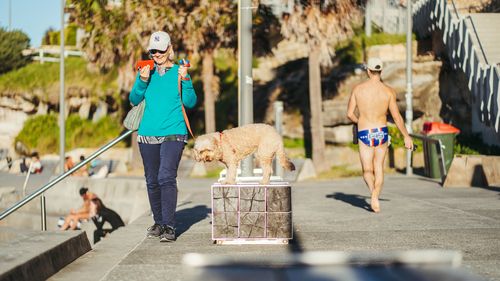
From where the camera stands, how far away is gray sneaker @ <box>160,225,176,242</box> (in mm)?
7770

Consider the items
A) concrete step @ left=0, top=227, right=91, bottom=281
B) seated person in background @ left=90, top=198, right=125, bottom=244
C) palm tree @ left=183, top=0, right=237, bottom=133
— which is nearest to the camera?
concrete step @ left=0, top=227, right=91, bottom=281

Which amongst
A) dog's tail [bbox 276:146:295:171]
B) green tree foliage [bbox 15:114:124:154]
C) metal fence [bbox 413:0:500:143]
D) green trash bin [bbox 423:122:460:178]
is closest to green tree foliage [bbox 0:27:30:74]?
green tree foliage [bbox 15:114:124:154]

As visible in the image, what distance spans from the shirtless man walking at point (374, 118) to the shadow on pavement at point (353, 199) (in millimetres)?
1056

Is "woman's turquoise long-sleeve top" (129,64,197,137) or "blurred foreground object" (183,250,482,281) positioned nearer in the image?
"blurred foreground object" (183,250,482,281)

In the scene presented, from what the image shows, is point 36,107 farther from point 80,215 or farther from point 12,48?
point 80,215

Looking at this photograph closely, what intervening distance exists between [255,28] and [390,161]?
284 inches

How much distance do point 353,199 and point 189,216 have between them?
12.0 feet

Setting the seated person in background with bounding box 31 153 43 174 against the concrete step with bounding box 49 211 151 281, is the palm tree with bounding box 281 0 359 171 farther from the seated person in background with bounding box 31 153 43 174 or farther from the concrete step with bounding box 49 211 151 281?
the concrete step with bounding box 49 211 151 281

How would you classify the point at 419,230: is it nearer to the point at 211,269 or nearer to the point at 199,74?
the point at 211,269

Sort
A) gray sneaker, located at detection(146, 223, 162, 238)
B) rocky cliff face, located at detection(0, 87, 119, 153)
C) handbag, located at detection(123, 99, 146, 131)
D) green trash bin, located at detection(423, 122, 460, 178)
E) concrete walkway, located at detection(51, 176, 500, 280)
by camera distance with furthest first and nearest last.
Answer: rocky cliff face, located at detection(0, 87, 119, 153) → green trash bin, located at detection(423, 122, 460, 178) → gray sneaker, located at detection(146, 223, 162, 238) → handbag, located at detection(123, 99, 146, 131) → concrete walkway, located at detection(51, 176, 500, 280)

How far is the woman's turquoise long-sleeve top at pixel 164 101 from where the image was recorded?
7.70m

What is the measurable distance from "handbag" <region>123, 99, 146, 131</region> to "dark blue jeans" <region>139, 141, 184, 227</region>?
19 cm

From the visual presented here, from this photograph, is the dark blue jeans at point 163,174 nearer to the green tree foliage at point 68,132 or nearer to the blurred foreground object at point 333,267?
the blurred foreground object at point 333,267

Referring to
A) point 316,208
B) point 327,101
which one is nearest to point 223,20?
point 327,101
